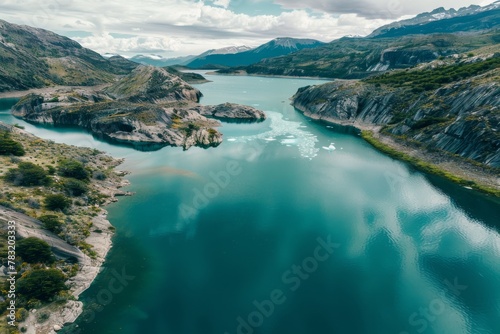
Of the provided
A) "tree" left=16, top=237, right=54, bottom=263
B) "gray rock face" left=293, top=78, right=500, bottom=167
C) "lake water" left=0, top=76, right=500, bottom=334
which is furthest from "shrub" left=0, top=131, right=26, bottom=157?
"gray rock face" left=293, top=78, right=500, bottom=167

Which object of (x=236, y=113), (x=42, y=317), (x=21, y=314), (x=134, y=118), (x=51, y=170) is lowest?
(x=236, y=113)

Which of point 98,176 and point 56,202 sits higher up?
point 56,202

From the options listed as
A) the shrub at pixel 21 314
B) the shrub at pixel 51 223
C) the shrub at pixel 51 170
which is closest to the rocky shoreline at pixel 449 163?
the shrub at pixel 51 223

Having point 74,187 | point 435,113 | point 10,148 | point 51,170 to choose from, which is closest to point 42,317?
point 74,187

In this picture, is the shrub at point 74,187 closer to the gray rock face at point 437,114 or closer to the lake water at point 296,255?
the lake water at point 296,255

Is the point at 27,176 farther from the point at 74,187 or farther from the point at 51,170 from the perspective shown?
the point at 74,187

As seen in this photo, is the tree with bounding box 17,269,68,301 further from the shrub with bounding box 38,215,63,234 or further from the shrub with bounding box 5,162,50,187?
the shrub with bounding box 5,162,50,187
